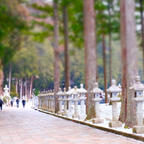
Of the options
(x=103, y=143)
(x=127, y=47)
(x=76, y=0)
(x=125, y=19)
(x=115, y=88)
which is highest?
(x=76, y=0)

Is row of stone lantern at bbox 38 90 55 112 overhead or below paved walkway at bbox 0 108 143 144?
overhead

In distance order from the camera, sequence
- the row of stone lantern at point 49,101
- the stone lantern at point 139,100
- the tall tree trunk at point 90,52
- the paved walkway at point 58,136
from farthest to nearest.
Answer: the row of stone lantern at point 49,101, the tall tree trunk at point 90,52, the stone lantern at point 139,100, the paved walkway at point 58,136

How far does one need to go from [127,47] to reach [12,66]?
2140 inches

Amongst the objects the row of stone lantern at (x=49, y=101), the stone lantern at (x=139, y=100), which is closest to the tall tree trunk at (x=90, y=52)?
the stone lantern at (x=139, y=100)

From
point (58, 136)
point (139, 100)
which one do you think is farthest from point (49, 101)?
point (139, 100)

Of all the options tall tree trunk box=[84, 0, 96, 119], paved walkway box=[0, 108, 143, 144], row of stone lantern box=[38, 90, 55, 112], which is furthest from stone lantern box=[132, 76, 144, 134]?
row of stone lantern box=[38, 90, 55, 112]

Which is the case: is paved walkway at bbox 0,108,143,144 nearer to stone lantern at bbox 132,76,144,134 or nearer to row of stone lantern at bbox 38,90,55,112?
stone lantern at bbox 132,76,144,134

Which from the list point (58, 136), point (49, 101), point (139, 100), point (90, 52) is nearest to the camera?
point (139, 100)

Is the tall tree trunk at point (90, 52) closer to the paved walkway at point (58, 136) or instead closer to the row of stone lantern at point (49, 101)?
the paved walkway at point (58, 136)

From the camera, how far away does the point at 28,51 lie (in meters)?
68.5

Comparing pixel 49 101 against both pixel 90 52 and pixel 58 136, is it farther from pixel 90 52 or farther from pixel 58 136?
pixel 58 136

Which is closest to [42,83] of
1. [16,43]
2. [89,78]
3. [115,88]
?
[16,43]

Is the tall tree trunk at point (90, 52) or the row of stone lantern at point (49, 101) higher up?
the tall tree trunk at point (90, 52)

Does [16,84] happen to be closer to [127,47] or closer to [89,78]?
[89,78]
